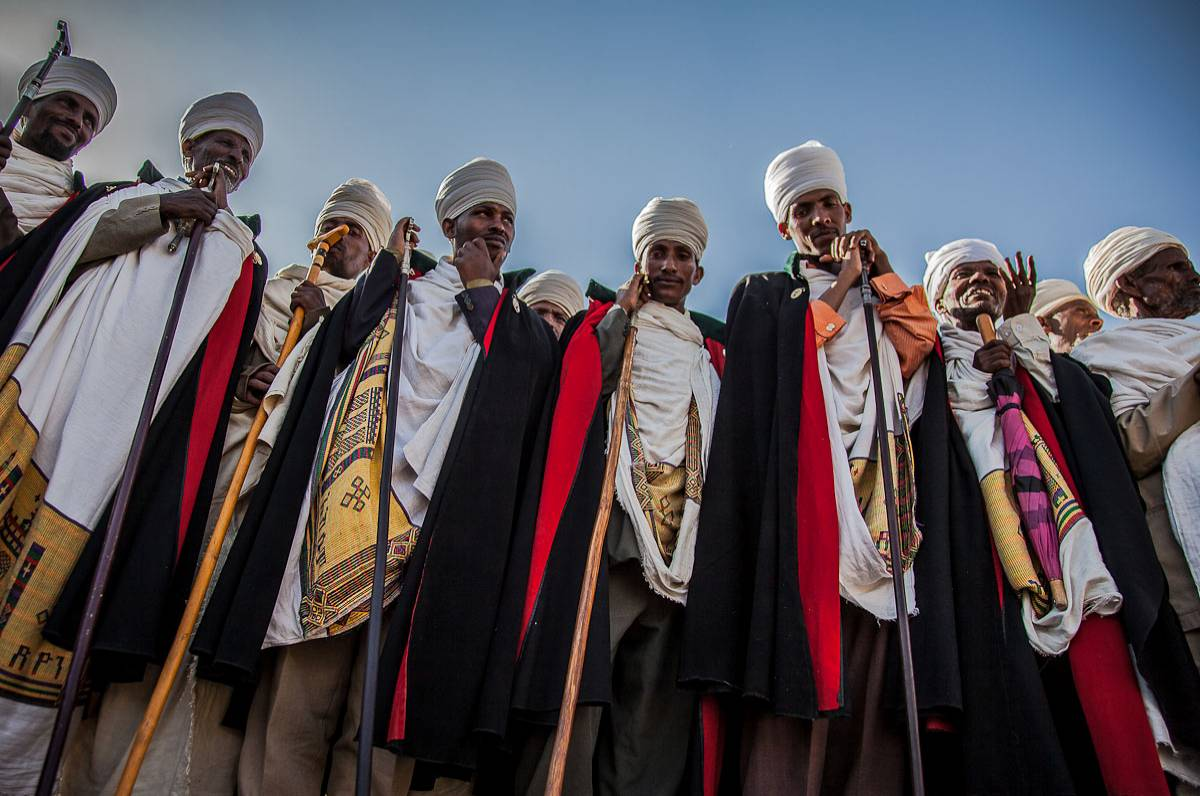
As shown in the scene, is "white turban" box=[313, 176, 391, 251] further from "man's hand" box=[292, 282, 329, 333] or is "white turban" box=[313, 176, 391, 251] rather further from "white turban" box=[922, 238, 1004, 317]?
"white turban" box=[922, 238, 1004, 317]

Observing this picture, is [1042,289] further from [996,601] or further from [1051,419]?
[996,601]

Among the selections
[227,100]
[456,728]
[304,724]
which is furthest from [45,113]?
[456,728]

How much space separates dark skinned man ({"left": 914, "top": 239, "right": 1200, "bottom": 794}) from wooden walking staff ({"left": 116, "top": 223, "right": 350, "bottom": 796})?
7.45ft

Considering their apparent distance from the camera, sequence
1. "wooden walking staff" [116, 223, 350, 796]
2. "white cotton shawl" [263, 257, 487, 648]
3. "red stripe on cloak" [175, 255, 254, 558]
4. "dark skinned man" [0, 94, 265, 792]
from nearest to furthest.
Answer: "wooden walking staff" [116, 223, 350, 796] → "dark skinned man" [0, 94, 265, 792] → "white cotton shawl" [263, 257, 487, 648] → "red stripe on cloak" [175, 255, 254, 558]

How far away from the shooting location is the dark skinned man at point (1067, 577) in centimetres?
278

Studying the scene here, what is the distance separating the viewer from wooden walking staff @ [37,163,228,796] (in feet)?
7.86

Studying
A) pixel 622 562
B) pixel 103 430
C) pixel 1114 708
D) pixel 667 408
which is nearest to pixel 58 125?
pixel 103 430

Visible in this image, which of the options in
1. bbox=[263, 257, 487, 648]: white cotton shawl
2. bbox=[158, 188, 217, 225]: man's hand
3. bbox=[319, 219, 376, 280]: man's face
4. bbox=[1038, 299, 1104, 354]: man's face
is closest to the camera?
bbox=[263, 257, 487, 648]: white cotton shawl

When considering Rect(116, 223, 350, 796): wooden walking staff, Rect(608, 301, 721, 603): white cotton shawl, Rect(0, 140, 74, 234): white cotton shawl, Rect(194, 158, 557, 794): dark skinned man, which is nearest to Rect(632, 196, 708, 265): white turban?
Rect(608, 301, 721, 603): white cotton shawl

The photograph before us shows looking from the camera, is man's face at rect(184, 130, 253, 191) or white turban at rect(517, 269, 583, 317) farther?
white turban at rect(517, 269, 583, 317)

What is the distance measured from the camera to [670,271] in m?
4.24

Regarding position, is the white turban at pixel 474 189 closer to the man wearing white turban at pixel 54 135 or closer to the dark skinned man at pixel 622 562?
the dark skinned man at pixel 622 562

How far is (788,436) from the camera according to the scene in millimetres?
3299

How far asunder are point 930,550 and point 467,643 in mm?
1566
